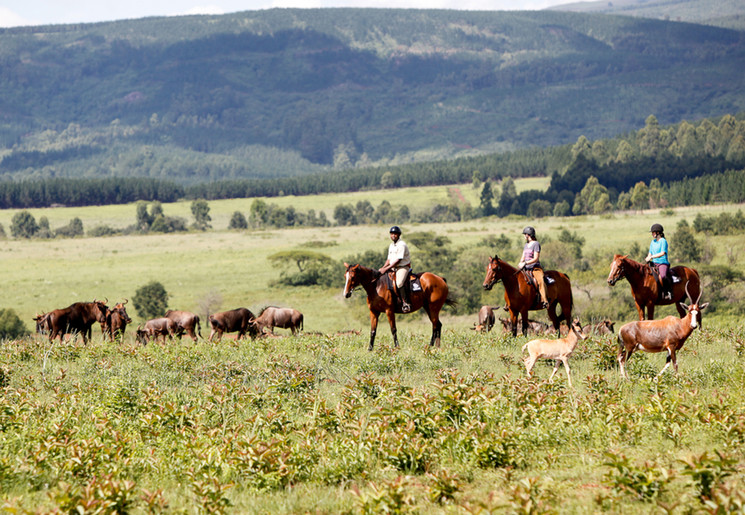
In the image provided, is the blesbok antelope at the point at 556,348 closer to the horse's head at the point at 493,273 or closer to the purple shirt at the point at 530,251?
the horse's head at the point at 493,273

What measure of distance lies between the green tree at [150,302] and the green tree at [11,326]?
9.61m

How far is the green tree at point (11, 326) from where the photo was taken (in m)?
50.0

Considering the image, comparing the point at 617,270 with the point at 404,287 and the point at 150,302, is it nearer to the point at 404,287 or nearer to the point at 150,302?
the point at 404,287

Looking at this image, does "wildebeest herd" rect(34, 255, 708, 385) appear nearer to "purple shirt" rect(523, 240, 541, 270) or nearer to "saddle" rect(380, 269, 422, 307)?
"saddle" rect(380, 269, 422, 307)

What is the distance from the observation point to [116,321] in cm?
2542

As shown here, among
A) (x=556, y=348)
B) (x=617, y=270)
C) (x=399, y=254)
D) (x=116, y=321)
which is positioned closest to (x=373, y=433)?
(x=556, y=348)

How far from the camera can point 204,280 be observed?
74812 mm

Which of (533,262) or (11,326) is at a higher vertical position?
(533,262)

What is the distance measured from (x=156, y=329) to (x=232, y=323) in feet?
8.54

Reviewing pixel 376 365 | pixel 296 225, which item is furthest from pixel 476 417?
pixel 296 225

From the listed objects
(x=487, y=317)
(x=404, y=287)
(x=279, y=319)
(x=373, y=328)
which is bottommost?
(x=487, y=317)

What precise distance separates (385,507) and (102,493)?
3040mm

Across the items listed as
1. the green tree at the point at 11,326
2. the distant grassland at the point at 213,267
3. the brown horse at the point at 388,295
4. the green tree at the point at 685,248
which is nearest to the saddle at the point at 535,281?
the brown horse at the point at 388,295

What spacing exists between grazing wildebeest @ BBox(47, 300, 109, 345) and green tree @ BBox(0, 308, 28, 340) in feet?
93.3
